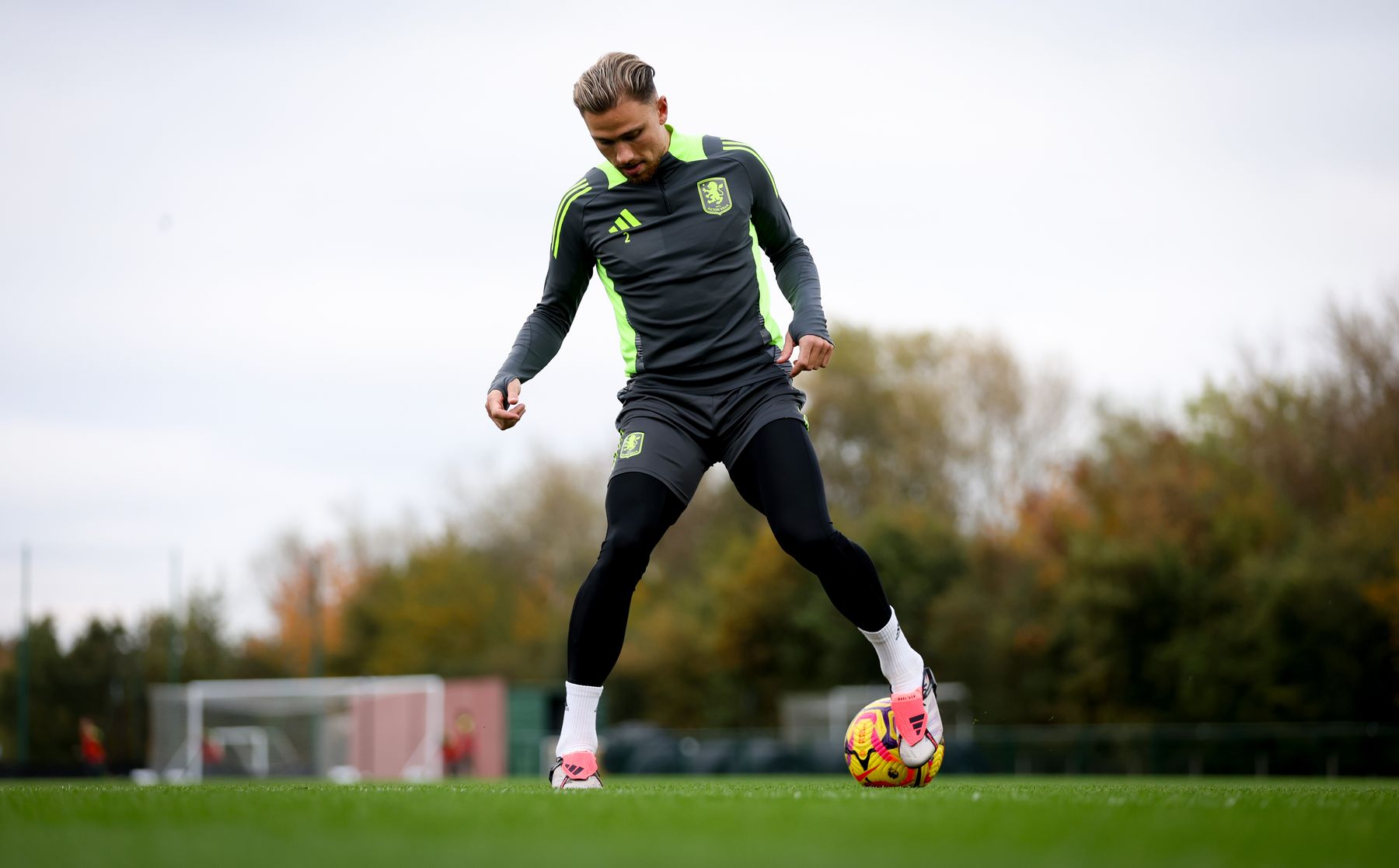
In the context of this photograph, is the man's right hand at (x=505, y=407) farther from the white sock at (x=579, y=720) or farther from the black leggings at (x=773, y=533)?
the white sock at (x=579, y=720)

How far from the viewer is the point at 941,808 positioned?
136 inches

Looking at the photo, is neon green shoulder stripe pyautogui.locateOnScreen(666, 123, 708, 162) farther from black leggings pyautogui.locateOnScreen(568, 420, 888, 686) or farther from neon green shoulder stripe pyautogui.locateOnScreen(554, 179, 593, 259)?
black leggings pyautogui.locateOnScreen(568, 420, 888, 686)

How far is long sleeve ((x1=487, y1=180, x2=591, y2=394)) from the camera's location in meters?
5.62

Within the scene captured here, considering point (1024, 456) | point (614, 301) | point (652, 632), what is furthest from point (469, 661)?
point (614, 301)

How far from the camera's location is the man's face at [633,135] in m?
5.24

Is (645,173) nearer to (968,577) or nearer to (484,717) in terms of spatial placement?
(484,717)

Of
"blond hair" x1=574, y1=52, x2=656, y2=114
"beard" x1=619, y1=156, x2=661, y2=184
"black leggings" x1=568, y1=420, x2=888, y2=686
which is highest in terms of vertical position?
"blond hair" x1=574, y1=52, x2=656, y2=114

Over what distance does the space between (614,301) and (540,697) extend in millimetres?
35094

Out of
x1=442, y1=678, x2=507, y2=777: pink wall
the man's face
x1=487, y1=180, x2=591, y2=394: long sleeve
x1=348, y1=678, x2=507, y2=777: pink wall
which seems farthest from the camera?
x1=442, y1=678, x2=507, y2=777: pink wall

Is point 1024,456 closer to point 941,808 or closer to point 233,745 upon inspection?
point 233,745

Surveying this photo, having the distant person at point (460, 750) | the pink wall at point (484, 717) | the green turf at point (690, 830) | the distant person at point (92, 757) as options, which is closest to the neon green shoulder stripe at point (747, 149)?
the green turf at point (690, 830)

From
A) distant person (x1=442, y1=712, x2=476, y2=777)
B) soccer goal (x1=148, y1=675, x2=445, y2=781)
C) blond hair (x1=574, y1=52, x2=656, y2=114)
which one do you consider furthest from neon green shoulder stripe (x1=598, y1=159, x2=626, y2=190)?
Answer: soccer goal (x1=148, y1=675, x2=445, y2=781)

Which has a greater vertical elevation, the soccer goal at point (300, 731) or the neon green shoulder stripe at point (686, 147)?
the neon green shoulder stripe at point (686, 147)

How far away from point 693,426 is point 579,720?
1137 mm
